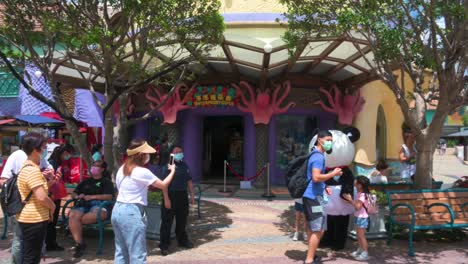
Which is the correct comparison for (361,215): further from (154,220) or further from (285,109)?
(285,109)

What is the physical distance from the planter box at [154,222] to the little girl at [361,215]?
290cm

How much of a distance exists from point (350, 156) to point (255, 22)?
5957 millimetres

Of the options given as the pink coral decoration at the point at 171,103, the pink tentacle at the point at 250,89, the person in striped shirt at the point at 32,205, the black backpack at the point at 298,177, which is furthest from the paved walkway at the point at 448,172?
the person in striped shirt at the point at 32,205

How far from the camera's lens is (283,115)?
14016 mm

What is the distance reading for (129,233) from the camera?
392 centimetres

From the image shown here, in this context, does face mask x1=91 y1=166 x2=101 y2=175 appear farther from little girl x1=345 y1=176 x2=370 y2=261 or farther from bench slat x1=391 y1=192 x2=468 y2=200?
bench slat x1=391 y1=192 x2=468 y2=200

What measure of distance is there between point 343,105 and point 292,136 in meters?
2.08

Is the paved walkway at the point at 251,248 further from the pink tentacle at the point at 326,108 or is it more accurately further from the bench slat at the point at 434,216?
the pink tentacle at the point at 326,108

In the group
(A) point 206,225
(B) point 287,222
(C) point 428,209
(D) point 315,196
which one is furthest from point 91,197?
(C) point 428,209

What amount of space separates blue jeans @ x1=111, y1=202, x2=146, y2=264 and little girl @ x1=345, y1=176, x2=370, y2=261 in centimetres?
309

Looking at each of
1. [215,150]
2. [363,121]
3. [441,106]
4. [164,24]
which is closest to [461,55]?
[441,106]

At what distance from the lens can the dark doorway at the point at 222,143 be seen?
1655cm

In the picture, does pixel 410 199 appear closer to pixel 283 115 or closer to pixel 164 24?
pixel 164 24

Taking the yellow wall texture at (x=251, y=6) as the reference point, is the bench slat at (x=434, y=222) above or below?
below
